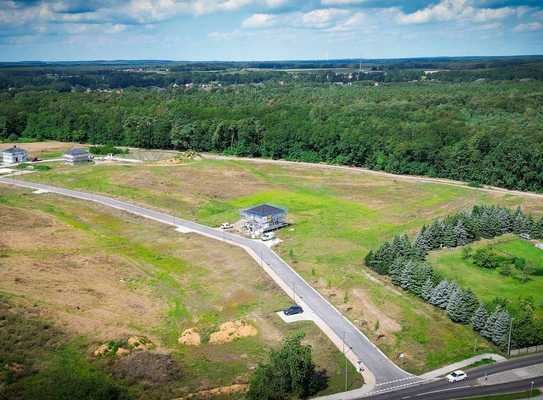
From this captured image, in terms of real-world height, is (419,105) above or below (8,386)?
above

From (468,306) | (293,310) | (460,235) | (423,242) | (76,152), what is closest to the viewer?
(468,306)

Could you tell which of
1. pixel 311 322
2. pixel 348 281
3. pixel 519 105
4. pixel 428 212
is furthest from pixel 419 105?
pixel 311 322

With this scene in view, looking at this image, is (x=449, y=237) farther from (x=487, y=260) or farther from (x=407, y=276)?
(x=407, y=276)

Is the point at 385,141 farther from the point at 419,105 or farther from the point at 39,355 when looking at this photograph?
the point at 39,355

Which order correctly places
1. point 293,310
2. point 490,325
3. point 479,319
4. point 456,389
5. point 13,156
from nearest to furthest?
point 456,389
point 490,325
point 479,319
point 293,310
point 13,156

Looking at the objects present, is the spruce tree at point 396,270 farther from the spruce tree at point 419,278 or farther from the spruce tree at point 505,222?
the spruce tree at point 505,222

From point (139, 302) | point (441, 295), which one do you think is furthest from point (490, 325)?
point (139, 302)
